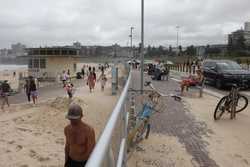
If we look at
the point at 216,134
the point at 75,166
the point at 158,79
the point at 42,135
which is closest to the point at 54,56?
the point at 158,79

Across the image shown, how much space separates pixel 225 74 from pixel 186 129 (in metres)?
12.3

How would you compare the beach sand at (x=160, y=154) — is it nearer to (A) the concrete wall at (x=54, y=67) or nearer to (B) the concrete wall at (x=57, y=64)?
(A) the concrete wall at (x=54, y=67)

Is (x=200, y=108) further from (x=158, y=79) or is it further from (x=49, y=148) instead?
(x=158, y=79)

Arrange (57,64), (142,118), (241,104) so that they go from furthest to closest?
(57,64), (241,104), (142,118)

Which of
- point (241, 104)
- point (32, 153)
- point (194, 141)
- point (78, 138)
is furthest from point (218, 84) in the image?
point (78, 138)

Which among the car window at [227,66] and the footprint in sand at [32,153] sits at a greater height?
the car window at [227,66]

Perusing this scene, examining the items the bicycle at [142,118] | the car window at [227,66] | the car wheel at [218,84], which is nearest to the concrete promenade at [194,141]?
the bicycle at [142,118]

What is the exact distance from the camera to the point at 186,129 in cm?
938

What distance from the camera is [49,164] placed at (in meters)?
8.97

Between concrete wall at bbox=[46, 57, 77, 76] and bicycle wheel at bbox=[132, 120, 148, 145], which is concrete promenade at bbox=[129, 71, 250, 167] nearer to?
bicycle wheel at bbox=[132, 120, 148, 145]

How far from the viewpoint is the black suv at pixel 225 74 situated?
20.5 metres

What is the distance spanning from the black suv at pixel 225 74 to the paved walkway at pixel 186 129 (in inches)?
347

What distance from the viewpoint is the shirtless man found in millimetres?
4040

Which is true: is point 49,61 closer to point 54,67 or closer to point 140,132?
point 54,67
